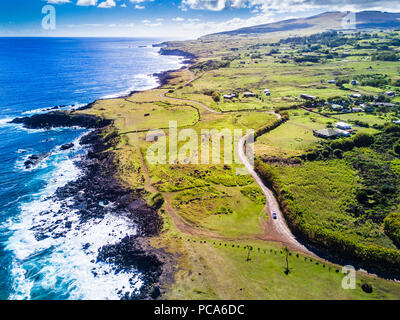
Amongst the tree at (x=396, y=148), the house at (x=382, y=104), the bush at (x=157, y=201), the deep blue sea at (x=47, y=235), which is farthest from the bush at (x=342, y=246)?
the house at (x=382, y=104)

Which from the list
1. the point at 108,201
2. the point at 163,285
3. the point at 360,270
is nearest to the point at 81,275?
the point at 163,285

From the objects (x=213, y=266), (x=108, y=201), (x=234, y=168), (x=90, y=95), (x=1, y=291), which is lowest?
(x=1, y=291)

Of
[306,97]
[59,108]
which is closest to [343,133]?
[306,97]

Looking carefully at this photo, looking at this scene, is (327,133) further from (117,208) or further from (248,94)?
(117,208)

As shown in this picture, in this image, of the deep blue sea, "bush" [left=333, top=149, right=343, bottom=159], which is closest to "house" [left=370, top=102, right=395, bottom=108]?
"bush" [left=333, top=149, right=343, bottom=159]

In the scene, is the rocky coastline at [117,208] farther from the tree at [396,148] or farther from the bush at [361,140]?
the tree at [396,148]

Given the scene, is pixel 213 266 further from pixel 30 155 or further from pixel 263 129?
pixel 30 155
